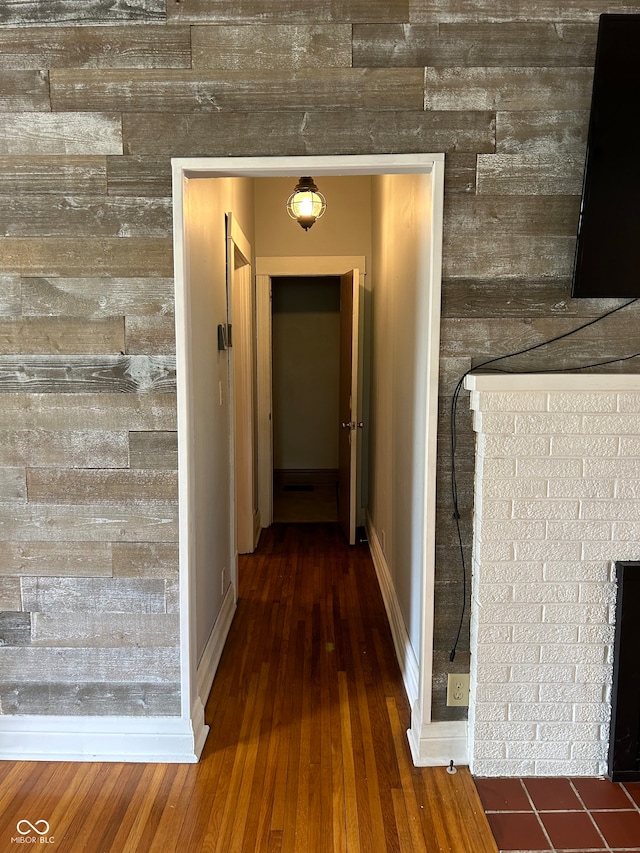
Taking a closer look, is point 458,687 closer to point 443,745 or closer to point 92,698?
point 443,745

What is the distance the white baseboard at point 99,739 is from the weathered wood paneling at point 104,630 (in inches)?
10.9

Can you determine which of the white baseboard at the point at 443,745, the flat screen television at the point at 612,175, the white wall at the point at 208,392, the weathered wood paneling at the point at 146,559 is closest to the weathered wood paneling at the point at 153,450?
the white wall at the point at 208,392

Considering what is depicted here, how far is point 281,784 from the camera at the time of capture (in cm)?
200

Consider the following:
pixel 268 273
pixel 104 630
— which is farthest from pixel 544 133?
pixel 268 273

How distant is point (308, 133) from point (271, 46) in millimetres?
282

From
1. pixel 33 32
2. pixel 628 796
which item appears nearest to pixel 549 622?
pixel 628 796

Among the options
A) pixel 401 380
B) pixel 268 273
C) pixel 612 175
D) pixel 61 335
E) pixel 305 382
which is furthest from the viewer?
pixel 305 382

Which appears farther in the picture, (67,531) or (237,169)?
(67,531)

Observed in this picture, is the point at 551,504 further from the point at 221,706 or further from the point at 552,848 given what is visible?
the point at 221,706

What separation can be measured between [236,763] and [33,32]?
8.30 feet

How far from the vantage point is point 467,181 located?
1.89 metres

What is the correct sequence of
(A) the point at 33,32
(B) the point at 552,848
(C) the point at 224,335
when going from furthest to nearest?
1. (C) the point at 224,335
2. (A) the point at 33,32
3. (B) the point at 552,848

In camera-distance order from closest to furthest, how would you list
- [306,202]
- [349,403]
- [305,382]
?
[306,202], [349,403], [305,382]

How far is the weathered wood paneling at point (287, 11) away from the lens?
71.7 inches
